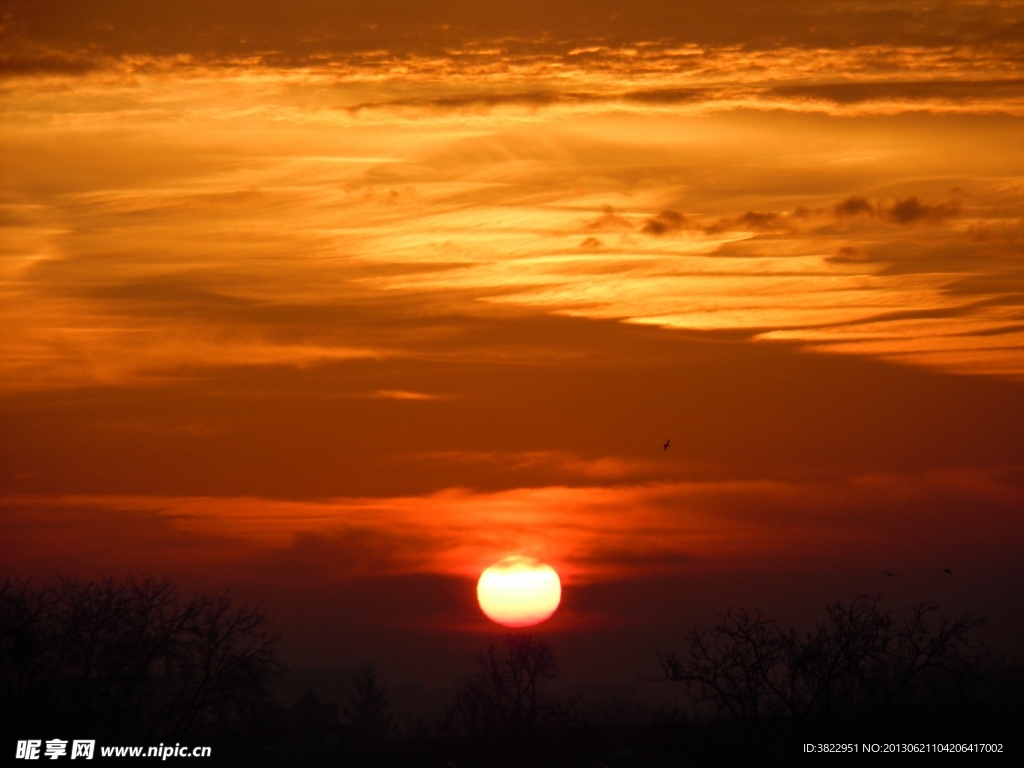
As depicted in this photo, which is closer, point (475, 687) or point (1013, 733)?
point (1013, 733)

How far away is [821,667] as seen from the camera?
2877cm

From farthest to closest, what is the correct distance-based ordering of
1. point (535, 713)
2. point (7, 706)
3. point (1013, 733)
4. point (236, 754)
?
point (535, 713) < point (236, 754) < point (7, 706) < point (1013, 733)

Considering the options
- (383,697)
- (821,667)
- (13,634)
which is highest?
(383,697)

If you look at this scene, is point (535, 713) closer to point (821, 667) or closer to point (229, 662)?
point (229, 662)

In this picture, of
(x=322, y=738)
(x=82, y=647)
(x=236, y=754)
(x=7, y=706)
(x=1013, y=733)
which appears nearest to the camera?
(x=1013, y=733)

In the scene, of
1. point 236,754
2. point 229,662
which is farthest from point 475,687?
point 229,662

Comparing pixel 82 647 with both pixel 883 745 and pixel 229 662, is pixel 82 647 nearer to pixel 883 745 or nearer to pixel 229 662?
pixel 229 662

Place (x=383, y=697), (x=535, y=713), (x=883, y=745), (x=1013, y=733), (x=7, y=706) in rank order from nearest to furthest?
1. (x=883, y=745)
2. (x=1013, y=733)
3. (x=7, y=706)
4. (x=535, y=713)
5. (x=383, y=697)

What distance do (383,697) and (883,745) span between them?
122 meters

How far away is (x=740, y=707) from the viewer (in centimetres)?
2900

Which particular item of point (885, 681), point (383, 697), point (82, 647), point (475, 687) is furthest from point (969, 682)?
point (383, 697)

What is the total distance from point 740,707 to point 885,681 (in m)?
3.45

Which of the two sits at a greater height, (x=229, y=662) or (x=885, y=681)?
(x=229, y=662)

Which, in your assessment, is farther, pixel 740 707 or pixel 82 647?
pixel 82 647
